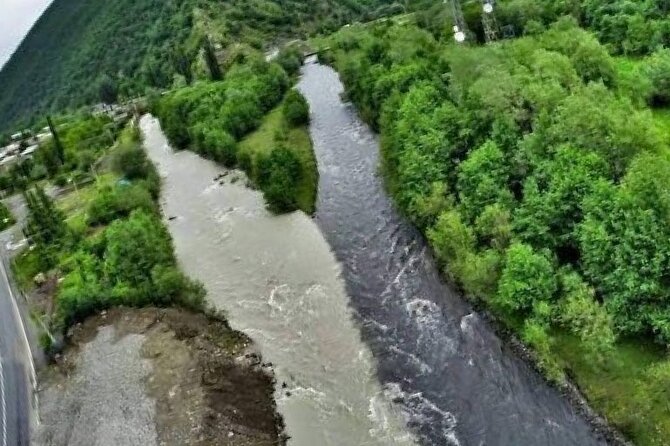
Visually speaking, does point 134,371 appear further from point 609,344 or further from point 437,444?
point 609,344

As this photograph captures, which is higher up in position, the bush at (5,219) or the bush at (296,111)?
the bush at (296,111)

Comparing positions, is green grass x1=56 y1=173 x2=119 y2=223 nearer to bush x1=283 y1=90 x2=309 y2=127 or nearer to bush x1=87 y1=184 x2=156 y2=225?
bush x1=87 y1=184 x2=156 y2=225

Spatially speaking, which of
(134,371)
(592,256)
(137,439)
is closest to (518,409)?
(592,256)

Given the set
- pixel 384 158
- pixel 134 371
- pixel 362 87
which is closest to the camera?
Answer: pixel 134 371

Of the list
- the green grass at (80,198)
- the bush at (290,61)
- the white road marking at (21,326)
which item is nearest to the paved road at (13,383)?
the white road marking at (21,326)

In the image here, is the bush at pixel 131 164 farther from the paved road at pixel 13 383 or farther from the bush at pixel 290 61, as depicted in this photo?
the bush at pixel 290 61

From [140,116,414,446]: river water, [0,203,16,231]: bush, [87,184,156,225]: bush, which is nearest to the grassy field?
[140,116,414,446]: river water
